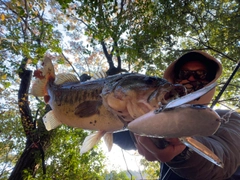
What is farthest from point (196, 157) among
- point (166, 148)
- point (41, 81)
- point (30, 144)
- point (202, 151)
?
point (30, 144)

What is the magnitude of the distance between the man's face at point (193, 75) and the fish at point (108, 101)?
0.56 m

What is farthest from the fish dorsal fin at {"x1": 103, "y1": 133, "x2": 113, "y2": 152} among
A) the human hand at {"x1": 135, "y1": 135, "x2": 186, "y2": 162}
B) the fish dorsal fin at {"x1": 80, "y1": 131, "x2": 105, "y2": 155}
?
the human hand at {"x1": 135, "y1": 135, "x2": 186, "y2": 162}

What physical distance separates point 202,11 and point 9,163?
16717 mm

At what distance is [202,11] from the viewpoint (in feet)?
23.8

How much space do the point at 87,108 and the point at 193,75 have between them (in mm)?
1043

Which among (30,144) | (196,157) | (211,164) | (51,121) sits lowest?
(30,144)

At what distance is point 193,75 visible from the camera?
199 centimetres

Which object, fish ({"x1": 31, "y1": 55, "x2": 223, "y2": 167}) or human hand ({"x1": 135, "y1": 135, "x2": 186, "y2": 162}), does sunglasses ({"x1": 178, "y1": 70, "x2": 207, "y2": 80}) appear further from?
human hand ({"x1": 135, "y1": 135, "x2": 186, "y2": 162})

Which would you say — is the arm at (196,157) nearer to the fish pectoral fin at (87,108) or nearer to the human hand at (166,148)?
the human hand at (166,148)

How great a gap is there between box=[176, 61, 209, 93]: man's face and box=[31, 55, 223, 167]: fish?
0.56m

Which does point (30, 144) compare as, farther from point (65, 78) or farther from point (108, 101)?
point (108, 101)

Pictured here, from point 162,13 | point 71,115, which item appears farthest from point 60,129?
point 71,115

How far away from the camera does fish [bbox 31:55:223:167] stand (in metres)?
1.28

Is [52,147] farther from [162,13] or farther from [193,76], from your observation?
[193,76]
